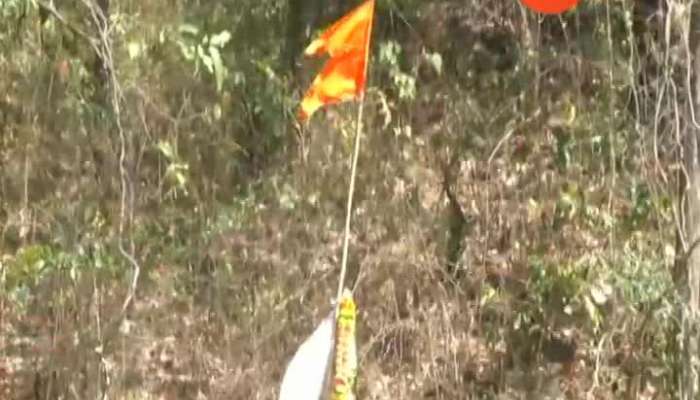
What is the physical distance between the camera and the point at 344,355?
3.18 metres

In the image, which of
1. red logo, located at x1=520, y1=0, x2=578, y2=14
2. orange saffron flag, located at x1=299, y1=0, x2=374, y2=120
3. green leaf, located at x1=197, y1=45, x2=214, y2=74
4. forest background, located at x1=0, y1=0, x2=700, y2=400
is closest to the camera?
orange saffron flag, located at x1=299, y1=0, x2=374, y2=120

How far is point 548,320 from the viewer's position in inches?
165

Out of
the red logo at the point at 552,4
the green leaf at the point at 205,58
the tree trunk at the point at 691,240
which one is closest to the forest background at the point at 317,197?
the green leaf at the point at 205,58

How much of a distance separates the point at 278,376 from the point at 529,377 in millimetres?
801

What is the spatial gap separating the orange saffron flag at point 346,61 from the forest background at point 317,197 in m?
0.98

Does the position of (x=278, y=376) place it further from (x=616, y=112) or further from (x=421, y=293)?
(x=616, y=112)

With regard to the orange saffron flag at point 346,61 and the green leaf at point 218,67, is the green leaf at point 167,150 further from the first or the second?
the orange saffron flag at point 346,61

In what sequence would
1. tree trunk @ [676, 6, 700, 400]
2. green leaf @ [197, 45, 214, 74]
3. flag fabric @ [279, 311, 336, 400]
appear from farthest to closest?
green leaf @ [197, 45, 214, 74] → tree trunk @ [676, 6, 700, 400] → flag fabric @ [279, 311, 336, 400]

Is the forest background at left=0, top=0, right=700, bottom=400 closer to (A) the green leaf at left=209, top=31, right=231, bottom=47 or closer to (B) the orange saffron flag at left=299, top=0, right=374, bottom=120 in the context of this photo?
(A) the green leaf at left=209, top=31, right=231, bottom=47

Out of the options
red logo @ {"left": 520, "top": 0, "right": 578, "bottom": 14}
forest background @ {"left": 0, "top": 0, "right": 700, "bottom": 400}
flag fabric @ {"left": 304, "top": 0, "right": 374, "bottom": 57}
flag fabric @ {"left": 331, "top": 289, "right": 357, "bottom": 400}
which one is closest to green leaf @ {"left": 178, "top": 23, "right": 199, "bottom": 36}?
forest background @ {"left": 0, "top": 0, "right": 700, "bottom": 400}

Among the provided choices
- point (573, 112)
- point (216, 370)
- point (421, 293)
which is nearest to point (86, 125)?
point (216, 370)

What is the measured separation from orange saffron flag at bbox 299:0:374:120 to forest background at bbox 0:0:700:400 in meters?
0.98

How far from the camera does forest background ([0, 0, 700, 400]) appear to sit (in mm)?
4199

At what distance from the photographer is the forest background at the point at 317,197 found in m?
4.20
